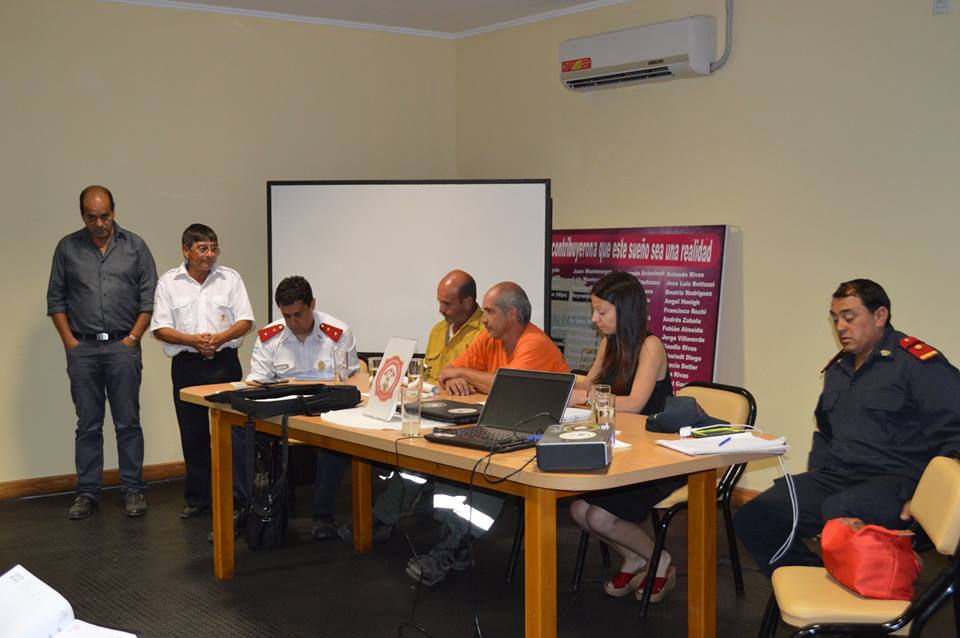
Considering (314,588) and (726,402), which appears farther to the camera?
(314,588)

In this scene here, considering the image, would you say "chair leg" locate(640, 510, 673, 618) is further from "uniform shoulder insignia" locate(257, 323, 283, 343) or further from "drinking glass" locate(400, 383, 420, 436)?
"uniform shoulder insignia" locate(257, 323, 283, 343)

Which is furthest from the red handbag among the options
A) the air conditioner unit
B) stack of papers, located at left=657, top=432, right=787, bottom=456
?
the air conditioner unit

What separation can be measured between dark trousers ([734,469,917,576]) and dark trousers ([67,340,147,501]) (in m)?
3.38

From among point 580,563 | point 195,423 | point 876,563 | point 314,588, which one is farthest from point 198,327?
point 876,563

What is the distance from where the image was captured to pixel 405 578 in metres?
4.11

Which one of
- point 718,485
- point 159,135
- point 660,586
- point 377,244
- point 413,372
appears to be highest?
point 159,135

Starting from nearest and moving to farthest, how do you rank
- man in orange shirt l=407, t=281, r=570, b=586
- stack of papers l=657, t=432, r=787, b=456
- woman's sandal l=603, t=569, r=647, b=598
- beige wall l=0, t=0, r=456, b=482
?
stack of papers l=657, t=432, r=787, b=456 < woman's sandal l=603, t=569, r=647, b=598 < man in orange shirt l=407, t=281, r=570, b=586 < beige wall l=0, t=0, r=456, b=482

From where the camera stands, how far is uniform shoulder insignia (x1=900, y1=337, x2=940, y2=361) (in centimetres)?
317

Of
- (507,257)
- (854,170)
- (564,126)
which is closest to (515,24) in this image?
(564,126)

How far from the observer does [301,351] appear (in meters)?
4.70

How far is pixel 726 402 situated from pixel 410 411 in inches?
51.1

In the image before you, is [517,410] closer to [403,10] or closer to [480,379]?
[480,379]

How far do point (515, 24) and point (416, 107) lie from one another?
905 millimetres

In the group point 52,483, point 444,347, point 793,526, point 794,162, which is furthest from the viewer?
point 52,483
